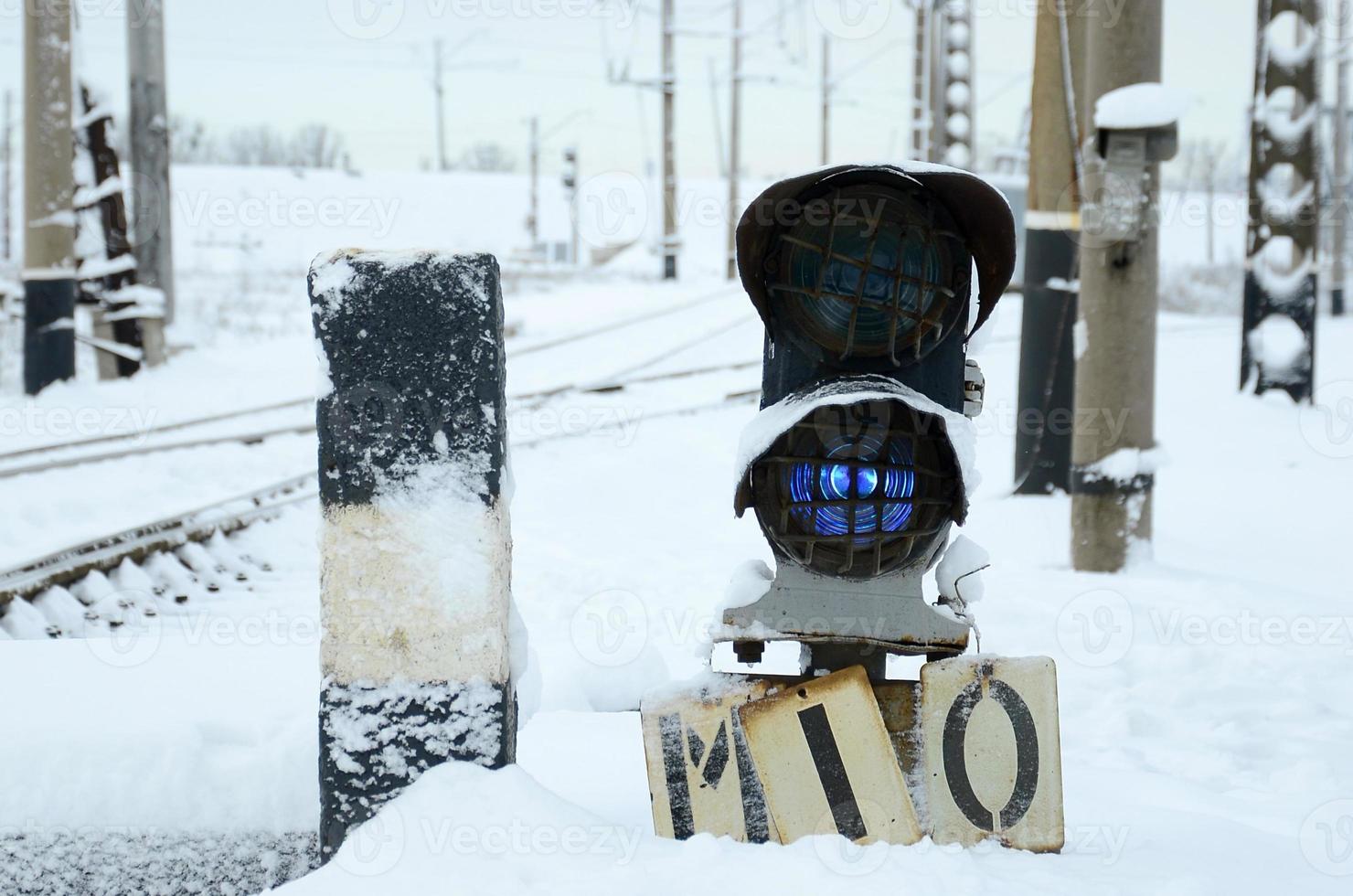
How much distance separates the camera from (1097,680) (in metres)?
4.21

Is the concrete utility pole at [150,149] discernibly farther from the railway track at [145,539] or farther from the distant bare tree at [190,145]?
the distant bare tree at [190,145]

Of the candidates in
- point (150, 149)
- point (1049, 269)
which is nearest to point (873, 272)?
point (1049, 269)

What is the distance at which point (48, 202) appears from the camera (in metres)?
12.6

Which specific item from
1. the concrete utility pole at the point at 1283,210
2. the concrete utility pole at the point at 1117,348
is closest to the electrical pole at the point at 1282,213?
the concrete utility pole at the point at 1283,210

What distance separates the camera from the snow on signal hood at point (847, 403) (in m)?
2.18

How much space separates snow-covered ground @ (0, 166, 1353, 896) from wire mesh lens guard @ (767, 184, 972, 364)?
0.86 ft

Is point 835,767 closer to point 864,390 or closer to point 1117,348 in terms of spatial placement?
point 864,390

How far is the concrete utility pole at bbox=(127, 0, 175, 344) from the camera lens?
14.4 metres

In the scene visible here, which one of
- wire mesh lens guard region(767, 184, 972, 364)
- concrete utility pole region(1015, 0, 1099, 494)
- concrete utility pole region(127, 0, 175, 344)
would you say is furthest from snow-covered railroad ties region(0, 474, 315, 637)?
concrete utility pole region(127, 0, 175, 344)

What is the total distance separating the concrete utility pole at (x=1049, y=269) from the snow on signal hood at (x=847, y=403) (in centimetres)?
508

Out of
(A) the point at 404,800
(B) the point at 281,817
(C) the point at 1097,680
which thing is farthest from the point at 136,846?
(C) the point at 1097,680

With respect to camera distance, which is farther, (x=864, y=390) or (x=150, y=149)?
(x=150, y=149)

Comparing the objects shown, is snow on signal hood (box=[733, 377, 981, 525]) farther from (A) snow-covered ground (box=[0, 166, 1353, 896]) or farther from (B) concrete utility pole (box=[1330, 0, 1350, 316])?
(B) concrete utility pole (box=[1330, 0, 1350, 316])

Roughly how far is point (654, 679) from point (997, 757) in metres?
1.61
